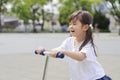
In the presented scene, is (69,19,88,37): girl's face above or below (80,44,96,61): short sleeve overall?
above

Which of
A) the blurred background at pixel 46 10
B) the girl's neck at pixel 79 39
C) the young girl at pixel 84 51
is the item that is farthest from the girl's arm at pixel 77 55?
the blurred background at pixel 46 10

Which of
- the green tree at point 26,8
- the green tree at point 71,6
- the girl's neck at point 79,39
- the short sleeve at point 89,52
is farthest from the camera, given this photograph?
the green tree at point 26,8

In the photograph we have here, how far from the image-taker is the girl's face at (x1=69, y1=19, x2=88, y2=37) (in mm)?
3461

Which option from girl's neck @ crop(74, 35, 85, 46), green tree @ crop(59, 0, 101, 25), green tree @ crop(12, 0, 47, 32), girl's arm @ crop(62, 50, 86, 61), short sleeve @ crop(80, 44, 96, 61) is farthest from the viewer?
green tree @ crop(12, 0, 47, 32)

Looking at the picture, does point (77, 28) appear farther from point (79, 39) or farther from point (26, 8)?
point (26, 8)

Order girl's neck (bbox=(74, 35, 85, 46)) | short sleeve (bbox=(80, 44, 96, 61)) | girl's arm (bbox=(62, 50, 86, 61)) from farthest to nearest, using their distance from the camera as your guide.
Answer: girl's neck (bbox=(74, 35, 85, 46))
short sleeve (bbox=(80, 44, 96, 61))
girl's arm (bbox=(62, 50, 86, 61))

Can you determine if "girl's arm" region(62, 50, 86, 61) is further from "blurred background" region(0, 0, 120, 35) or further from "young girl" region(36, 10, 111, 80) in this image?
"blurred background" region(0, 0, 120, 35)

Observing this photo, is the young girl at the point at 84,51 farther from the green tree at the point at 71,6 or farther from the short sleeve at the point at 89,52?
the green tree at the point at 71,6

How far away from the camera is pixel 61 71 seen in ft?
30.7

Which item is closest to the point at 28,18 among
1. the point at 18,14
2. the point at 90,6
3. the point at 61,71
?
the point at 18,14

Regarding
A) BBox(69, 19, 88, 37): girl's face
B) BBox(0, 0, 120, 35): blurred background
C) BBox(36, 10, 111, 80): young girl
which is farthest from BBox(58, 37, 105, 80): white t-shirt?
BBox(0, 0, 120, 35): blurred background

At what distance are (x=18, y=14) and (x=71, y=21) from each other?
53.6 metres

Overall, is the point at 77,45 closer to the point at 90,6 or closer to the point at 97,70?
the point at 97,70

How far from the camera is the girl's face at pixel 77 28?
3.46 metres
